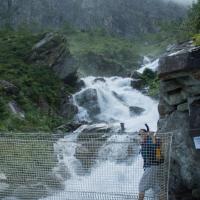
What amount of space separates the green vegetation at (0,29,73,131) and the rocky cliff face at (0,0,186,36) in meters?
44.5

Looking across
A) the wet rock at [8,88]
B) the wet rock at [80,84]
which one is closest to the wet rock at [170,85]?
A: the wet rock at [8,88]

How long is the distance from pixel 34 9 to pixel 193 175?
8673 centimetres

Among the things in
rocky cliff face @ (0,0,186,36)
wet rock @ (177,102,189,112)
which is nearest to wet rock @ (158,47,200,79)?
wet rock @ (177,102,189,112)

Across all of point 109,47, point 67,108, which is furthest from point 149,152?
point 109,47

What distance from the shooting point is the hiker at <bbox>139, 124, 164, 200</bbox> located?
30.6 ft

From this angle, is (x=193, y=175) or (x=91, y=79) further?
(x=91, y=79)

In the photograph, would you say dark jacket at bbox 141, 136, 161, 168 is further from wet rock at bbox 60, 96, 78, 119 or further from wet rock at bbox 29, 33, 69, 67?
wet rock at bbox 29, 33, 69, 67

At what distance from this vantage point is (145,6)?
11038 centimetres

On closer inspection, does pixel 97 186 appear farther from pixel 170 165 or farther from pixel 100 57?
pixel 100 57

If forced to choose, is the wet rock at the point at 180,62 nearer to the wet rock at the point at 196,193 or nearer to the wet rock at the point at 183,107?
the wet rock at the point at 183,107

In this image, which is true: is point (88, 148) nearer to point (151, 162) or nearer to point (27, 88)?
point (151, 162)

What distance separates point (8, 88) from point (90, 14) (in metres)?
74.1

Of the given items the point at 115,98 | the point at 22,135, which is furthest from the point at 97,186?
the point at 115,98

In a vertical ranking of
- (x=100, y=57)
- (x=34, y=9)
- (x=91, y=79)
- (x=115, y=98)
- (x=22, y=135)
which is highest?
(x=34, y=9)
